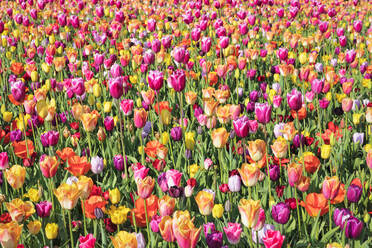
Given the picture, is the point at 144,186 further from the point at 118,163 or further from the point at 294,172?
the point at 118,163

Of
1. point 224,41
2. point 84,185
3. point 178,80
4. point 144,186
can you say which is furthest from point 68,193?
point 224,41

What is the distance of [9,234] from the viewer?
64.0 inches

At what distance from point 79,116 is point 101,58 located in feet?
3.91

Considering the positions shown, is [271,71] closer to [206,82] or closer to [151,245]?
[206,82]

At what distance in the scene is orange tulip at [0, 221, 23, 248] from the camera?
1615mm

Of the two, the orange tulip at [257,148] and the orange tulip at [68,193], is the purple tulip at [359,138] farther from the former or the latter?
the orange tulip at [68,193]

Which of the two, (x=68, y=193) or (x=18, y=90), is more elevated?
(x=18, y=90)

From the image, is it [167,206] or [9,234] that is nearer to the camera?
[9,234]

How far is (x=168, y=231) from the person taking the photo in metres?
1.62

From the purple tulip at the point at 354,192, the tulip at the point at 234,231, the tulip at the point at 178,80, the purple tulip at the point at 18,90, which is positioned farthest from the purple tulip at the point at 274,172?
the purple tulip at the point at 18,90

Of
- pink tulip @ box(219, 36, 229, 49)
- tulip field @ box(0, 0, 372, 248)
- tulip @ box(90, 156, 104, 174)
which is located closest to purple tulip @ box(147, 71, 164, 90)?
tulip field @ box(0, 0, 372, 248)

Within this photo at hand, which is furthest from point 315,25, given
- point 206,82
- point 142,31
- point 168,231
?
point 168,231

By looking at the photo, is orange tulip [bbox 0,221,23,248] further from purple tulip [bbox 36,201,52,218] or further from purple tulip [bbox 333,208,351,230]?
purple tulip [bbox 333,208,351,230]

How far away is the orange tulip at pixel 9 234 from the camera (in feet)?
5.30
